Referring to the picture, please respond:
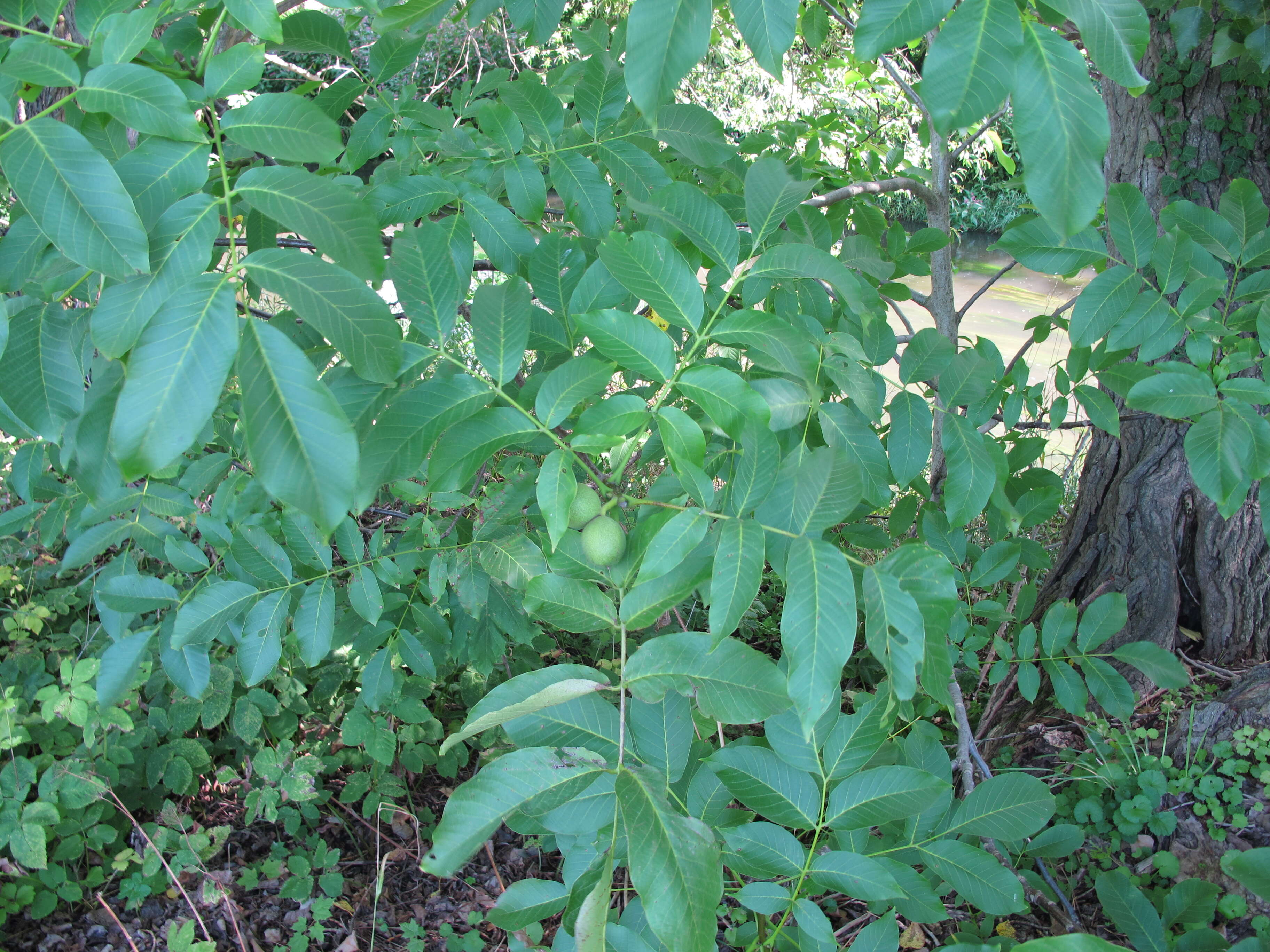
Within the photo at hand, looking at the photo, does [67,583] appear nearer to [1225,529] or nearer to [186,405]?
[186,405]

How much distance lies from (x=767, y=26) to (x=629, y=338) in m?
0.32

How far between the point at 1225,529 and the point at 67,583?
3.72 m

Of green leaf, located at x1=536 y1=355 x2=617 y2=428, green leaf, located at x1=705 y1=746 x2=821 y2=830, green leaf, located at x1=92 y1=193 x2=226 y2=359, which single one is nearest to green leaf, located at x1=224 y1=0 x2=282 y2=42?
green leaf, located at x1=92 y1=193 x2=226 y2=359

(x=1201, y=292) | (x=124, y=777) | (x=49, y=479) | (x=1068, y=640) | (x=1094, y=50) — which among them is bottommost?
(x=124, y=777)

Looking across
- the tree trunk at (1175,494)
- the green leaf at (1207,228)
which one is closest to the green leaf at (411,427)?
the green leaf at (1207,228)

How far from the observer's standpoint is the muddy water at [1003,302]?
6.15 meters

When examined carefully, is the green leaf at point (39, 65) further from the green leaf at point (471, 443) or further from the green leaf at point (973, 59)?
the green leaf at point (973, 59)

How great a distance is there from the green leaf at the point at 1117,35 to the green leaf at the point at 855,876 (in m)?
0.85

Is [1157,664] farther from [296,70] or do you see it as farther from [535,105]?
[296,70]

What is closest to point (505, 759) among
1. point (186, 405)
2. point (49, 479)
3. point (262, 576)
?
point (186, 405)

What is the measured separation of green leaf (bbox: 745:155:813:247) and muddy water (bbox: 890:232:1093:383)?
4861 mm

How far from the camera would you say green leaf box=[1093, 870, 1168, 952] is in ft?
3.86

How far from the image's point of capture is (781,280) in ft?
3.88

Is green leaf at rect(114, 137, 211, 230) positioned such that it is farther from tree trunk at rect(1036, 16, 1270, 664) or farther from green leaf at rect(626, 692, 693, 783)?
tree trunk at rect(1036, 16, 1270, 664)
